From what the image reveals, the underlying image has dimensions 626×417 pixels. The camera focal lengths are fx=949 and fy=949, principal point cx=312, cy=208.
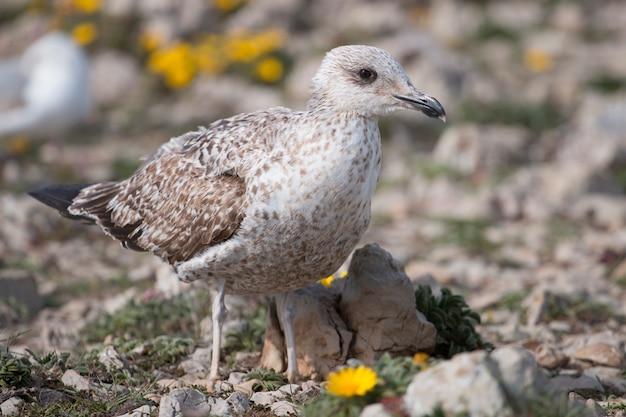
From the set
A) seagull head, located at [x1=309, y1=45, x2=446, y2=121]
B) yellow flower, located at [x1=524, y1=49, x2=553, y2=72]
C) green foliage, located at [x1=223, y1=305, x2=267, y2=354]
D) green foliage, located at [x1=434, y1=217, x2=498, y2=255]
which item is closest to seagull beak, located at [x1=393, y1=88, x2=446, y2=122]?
seagull head, located at [x1=309, y1=45, x2=446, y2=121]

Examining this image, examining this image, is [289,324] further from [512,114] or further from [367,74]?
[512,114]

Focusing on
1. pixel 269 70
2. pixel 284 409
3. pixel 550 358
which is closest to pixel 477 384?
pixel 284 409

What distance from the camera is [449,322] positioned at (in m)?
5.56

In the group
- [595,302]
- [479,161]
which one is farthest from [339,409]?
[479,161]

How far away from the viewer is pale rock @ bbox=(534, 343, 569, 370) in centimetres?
558

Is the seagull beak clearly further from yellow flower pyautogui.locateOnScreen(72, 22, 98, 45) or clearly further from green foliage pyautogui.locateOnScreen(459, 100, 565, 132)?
yellow flower pyautogui.locateOnScreen(72, 22, 98, 45)

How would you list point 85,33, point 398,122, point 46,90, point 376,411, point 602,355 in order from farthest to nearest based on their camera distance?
point 85,33, point 398,122, point 46,90, point 602,355, point 376,411

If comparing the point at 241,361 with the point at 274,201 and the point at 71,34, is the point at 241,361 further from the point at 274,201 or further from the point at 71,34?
the point at 71,34

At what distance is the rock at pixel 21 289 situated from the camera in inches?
275

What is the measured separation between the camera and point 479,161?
999cm

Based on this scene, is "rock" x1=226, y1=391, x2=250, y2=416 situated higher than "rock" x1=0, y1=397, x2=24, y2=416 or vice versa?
"rock" x1=226, y1=391, x2=250, y2=416

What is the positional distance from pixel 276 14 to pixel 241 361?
28.4ft

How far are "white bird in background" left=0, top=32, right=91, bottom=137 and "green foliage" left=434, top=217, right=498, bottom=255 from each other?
181 inches

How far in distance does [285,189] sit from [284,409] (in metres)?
1.09
